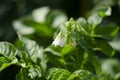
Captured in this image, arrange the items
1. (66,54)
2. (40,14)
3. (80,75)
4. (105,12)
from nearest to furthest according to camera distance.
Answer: (80,75)
(66,54)
(105,12)
(40,14)

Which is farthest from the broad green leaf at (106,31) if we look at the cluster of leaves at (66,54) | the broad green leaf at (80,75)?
the broad green leaf at (80,75)

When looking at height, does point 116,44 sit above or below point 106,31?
below

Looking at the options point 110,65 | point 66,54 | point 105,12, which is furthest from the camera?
point 110,65

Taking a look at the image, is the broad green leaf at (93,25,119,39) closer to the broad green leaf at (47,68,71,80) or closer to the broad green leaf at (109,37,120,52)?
the broad green leaf at (47,68,71,80)

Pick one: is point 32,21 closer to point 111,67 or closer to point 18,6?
point 18,6

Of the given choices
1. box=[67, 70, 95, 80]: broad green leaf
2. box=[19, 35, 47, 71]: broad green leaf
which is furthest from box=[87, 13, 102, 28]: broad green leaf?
box=[67, 70, 95, 80]: broad green leaf

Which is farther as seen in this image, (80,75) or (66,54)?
(66,54)

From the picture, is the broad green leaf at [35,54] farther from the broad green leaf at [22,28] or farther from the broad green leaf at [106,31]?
the broad green leaf at [22,28]

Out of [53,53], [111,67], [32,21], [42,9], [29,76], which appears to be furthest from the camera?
[42,9]

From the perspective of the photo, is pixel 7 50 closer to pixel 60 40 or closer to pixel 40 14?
pixel 60 40

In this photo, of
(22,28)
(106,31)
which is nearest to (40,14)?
(22,28)

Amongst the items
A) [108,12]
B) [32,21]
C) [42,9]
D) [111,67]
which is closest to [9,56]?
[108,12]
